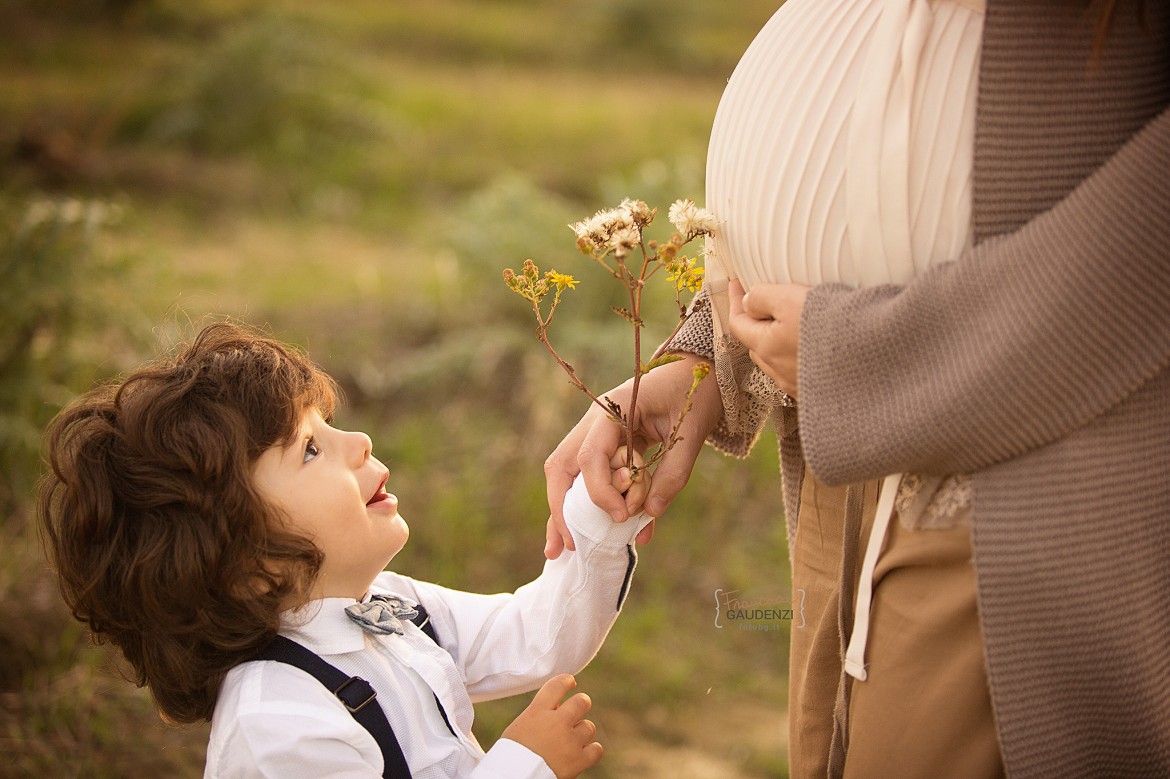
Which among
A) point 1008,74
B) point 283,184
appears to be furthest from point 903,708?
point 283,184

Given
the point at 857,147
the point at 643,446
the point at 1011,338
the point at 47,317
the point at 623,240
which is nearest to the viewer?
the point at 1011,338

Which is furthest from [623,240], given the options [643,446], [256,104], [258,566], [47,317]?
[256,104]

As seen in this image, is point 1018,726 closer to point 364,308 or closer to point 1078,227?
point 1078,227

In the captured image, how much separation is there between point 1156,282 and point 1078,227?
9 cm

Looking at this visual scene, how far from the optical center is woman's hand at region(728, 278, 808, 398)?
4.00ft

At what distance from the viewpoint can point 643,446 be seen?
5.43ft

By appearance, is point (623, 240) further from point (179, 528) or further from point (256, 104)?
point (256, 104)

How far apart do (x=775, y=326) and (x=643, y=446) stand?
1.52 ft

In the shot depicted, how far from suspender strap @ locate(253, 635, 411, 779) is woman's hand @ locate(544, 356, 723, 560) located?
357 millimetres

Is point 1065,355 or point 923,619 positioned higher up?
point 1065,355

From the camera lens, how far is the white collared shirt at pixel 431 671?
1382mm

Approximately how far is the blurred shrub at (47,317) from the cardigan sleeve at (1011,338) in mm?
2695

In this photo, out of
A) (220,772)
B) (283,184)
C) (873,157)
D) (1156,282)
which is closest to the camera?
(1156,282)

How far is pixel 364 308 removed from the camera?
464cm
